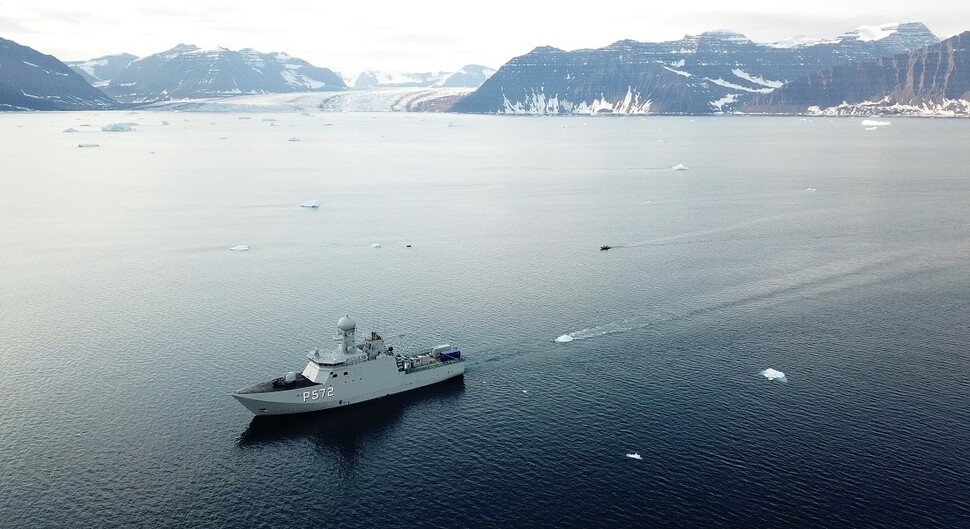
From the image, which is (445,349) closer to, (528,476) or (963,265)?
(528,476)

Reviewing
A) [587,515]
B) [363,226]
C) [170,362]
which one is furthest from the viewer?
[363,226]

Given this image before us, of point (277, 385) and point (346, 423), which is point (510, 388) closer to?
point (346, 423)

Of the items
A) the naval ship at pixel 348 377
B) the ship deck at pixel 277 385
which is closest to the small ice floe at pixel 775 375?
the naval ship at pixel 348 377

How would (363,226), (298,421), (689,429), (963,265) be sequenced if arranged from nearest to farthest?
(689,429)
(298,421)
(963,265)
(363,226)

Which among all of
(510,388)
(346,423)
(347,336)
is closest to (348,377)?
(347,336)

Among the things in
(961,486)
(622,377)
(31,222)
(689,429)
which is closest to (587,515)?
(689,429)

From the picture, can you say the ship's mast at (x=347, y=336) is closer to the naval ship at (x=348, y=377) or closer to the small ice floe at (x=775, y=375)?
the naval ship at (x=348, y=377)

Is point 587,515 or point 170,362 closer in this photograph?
point 587,515
